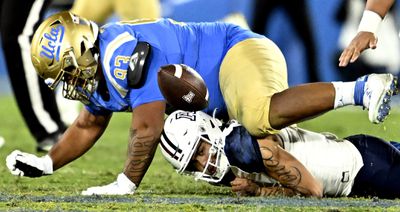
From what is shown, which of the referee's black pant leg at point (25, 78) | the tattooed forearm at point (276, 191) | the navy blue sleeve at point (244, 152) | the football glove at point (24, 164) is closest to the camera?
the navy blue sleeve at point (244, 152)

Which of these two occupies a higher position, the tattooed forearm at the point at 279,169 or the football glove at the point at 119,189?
the tattooed forearm at the point at 279,169

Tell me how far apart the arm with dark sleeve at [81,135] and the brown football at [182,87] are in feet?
2.23

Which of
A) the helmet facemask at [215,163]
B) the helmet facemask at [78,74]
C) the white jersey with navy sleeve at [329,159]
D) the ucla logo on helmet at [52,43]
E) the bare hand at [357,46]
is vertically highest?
the bare hand at [357,46]

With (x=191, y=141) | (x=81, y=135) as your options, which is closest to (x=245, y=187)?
(x=191, y=141)

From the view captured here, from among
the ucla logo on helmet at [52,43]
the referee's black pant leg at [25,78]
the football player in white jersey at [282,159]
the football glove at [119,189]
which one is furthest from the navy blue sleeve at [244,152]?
the referee's black pant leg at [25,78]

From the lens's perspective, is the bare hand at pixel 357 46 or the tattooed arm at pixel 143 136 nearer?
the bare hand at pixel 357 46

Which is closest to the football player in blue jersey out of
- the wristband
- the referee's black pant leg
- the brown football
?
the brown football

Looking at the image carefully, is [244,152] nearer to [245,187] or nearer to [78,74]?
[245,187]

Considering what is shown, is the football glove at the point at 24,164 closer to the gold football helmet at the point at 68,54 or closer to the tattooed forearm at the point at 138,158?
the gold football helmet at the point at 68,54

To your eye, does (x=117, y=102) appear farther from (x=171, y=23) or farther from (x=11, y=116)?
(x=11, y=116)

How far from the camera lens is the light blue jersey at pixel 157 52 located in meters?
4.61

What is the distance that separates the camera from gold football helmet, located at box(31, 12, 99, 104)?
4.64 metres

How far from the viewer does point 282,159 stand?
14.3 ft

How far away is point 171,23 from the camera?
4949mm
